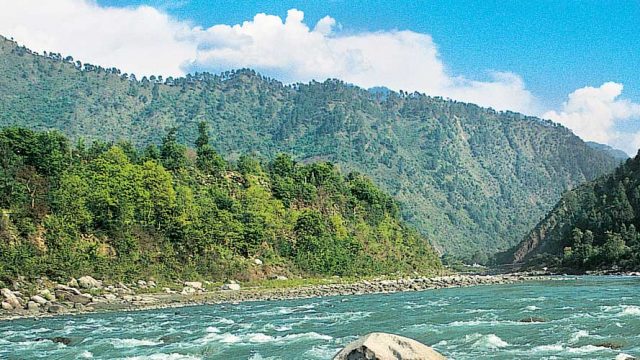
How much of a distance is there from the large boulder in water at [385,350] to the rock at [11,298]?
33428mm

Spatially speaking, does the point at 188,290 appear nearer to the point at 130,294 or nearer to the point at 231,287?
the point at 231,287

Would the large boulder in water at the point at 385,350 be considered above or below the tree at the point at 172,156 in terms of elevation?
below

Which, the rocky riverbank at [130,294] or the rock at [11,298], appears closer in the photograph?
the rock at [11,298]

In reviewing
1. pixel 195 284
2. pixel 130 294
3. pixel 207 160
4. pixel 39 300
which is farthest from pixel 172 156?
pixel 39 300

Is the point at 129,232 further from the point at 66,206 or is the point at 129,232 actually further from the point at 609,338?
the point at 609,338

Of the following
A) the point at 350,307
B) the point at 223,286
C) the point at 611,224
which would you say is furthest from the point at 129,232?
the point at 611,224

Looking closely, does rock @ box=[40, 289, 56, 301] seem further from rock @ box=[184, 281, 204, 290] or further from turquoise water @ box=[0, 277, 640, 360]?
rock @ box=[184, 281, 204, 290]

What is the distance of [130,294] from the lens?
4931cm

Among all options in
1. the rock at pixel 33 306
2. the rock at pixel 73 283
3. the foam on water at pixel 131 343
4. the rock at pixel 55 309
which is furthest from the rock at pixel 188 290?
the foam on water at pixel 131 343

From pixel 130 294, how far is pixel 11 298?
393 inches

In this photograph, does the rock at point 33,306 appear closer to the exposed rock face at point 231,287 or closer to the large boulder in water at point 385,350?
the exposed rock face at point 231,287

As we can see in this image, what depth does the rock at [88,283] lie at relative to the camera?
1900 inches

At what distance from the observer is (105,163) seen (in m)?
62.9

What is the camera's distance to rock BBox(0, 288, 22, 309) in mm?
40431
